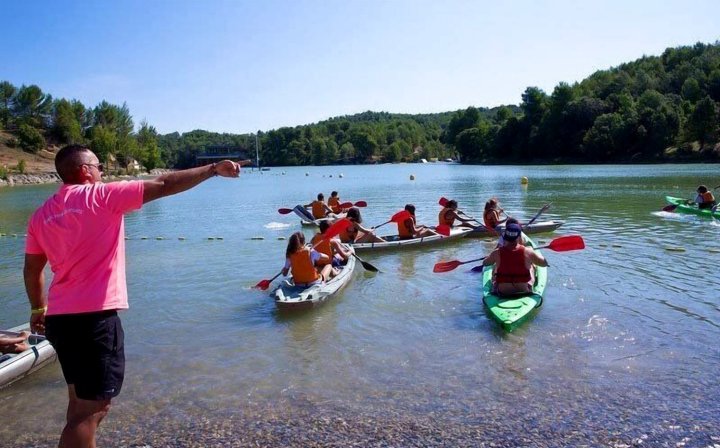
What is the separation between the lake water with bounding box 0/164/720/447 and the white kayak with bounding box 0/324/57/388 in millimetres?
139

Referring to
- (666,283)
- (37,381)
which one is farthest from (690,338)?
(37,381)

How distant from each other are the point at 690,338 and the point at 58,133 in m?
104

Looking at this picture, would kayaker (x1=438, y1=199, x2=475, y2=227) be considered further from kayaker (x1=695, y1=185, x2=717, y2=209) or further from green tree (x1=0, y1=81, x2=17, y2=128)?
green tree (x1=0, y1=81, x2=17, y2=128)

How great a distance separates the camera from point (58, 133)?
92625mm

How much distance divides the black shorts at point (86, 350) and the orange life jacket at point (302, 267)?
20.6 feet

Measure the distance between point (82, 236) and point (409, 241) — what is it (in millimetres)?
12344

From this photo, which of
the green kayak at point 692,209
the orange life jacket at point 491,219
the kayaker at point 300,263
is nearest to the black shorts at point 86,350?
the kayaker at point 300,263

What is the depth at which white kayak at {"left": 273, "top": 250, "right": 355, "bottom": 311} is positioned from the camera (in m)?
9.08

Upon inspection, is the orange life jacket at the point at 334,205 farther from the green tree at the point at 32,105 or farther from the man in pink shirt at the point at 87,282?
the green tree at the point at 32,105

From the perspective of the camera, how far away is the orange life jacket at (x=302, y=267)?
9.61m

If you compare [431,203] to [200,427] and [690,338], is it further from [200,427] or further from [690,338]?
[200,427]

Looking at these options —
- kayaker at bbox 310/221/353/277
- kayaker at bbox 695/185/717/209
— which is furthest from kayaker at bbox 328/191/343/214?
kayaker at bbox 695/185/717/209

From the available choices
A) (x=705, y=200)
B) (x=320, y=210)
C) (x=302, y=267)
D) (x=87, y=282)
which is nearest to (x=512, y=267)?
(x=302, y=267)

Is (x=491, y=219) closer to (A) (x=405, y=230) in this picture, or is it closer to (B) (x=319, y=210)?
(A) (x=405, y=230)
